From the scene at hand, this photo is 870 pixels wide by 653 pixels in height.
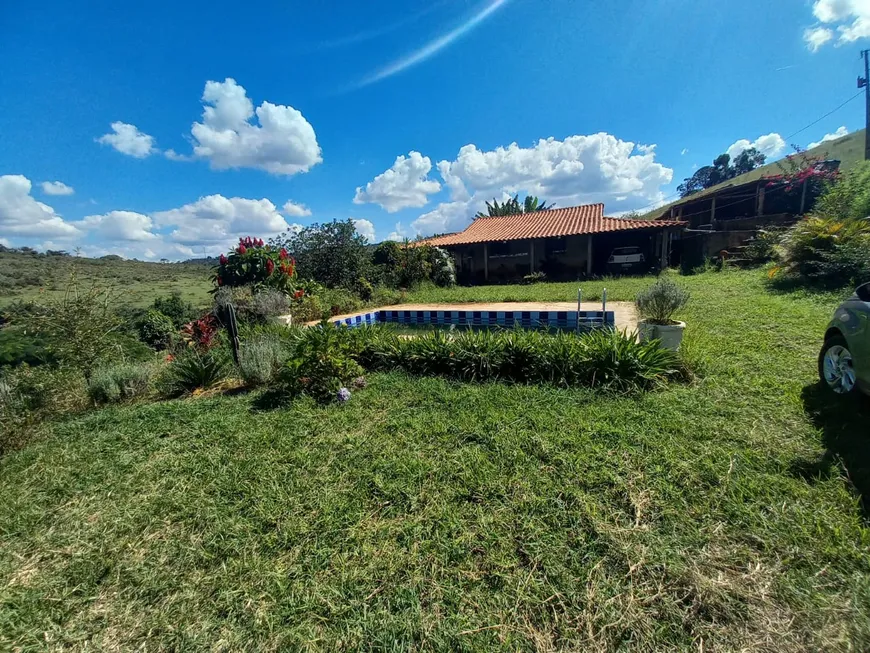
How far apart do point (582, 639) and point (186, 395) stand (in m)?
5.71

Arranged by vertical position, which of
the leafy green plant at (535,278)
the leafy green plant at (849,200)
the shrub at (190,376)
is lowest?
the shrub at (190,376)

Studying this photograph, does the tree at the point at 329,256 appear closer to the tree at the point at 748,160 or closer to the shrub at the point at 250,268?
the shrub at the point at 250,268

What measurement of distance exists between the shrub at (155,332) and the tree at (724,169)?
205 ft

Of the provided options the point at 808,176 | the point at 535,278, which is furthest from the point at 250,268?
the point at 808,176

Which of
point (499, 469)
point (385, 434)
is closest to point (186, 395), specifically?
point (385, 434)

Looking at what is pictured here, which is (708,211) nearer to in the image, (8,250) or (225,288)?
(225,288)

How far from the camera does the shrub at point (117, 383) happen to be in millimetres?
4895

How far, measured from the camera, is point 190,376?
5.21 metres

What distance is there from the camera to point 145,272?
93.9 feet

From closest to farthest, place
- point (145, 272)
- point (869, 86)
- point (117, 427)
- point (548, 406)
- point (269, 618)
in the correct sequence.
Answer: point (269, 618), point (548, 406), point (117, 427), point (869, 86), point (145, 272)

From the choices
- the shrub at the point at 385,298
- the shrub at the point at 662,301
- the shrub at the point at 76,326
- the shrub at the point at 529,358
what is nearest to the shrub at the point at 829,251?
the shrub at the point at 662,301

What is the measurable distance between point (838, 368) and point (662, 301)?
5.98ft

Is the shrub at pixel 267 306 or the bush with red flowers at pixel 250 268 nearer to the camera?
the shrub at pixel 267 306

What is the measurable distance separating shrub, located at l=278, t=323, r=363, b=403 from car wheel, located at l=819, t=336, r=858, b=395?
17.1 feet
